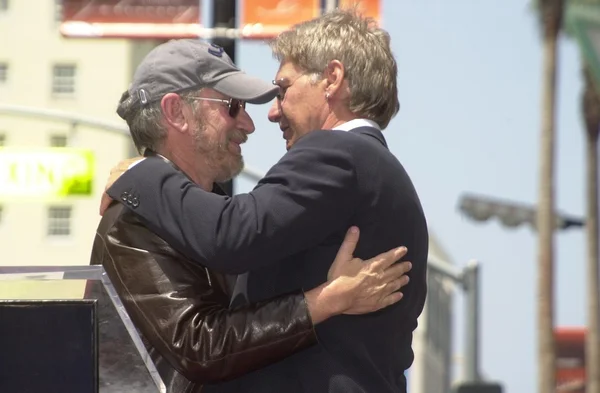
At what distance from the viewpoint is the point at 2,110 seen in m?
23.0

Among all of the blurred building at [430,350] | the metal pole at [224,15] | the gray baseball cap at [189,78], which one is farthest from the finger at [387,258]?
the blurred building at [430,350]

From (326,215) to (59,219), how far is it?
8317 cm

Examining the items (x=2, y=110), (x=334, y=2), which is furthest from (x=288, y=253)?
(x=2, y=110)

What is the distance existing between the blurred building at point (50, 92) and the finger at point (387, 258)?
78355 millimetres

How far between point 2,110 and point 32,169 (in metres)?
1.88

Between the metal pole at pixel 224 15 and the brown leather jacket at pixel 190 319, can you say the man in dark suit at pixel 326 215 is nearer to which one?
the brown leather jacket at pixel 190 319

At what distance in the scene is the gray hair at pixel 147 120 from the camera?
488 centimetres

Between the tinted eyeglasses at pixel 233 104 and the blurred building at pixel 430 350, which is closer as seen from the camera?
the tinted eyeglasses at pixel 233 104

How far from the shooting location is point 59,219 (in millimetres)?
86438

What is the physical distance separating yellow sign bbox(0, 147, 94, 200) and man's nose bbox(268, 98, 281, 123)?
18283 millimetres

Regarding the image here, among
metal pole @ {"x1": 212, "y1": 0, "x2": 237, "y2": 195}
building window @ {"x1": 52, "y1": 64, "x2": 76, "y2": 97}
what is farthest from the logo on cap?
building window @ {"x1": 52, "y1": 64, "x2": 76, "y2": 97}

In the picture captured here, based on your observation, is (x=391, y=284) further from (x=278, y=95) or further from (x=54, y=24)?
(x=54, y=24)

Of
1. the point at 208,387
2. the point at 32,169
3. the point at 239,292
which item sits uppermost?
the point at 239,292

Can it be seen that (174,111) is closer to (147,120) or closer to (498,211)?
(147,120)
